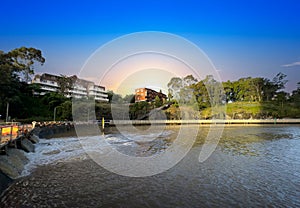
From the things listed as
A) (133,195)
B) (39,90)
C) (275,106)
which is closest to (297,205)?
(133,195)

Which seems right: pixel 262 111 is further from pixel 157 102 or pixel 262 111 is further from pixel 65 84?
pixel 65 84

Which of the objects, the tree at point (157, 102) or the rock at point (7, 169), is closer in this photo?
the rock at point (7, 169)

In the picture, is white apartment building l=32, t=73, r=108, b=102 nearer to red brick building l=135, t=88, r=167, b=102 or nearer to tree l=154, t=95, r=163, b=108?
red brick building l=135, t=88, r=167, b=102

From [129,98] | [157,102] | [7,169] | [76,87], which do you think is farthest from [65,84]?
[7,169]

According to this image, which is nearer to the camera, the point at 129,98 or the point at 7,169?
the point at 7,169

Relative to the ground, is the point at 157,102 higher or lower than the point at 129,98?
lower

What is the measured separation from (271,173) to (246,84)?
276 feet

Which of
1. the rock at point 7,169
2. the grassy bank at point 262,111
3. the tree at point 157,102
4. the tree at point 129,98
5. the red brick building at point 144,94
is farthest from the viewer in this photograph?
the grassy bank at point 262,111

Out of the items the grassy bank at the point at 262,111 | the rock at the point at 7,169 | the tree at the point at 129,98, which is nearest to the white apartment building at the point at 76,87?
the tree at the point at 129,98

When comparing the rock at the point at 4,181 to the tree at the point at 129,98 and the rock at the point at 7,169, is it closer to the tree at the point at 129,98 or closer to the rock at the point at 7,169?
the rock at the point at 7,169

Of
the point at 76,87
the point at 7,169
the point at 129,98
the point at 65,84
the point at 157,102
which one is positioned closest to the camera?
the point at 7,169

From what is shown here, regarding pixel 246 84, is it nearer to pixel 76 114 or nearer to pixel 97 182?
pixel 76 114

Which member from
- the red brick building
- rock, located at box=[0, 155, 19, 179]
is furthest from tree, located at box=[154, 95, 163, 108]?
rock, located at box=[0, 155, 19, 179]

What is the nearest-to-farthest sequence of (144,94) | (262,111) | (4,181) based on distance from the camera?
1. (4,181)
2. (144,94)
3. (262,111)
